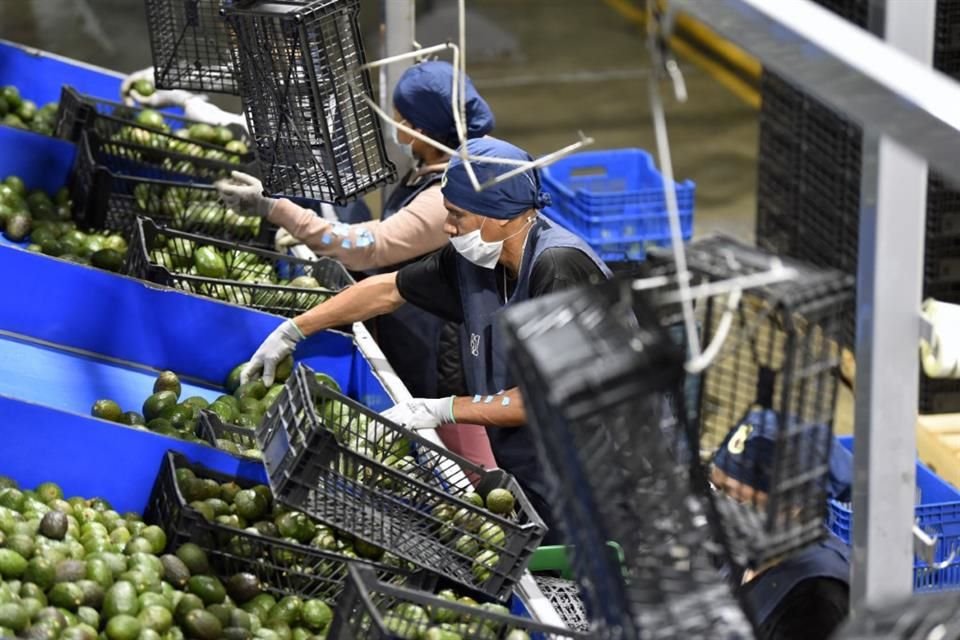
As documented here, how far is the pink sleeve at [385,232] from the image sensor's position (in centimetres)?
421

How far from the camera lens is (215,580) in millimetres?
2842

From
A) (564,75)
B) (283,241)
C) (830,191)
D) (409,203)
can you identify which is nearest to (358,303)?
(409,203)

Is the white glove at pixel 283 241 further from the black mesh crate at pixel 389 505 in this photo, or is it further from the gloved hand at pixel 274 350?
the black mesh crate at pixel 389 505

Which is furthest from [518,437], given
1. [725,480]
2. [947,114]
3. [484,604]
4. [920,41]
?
[947,114]

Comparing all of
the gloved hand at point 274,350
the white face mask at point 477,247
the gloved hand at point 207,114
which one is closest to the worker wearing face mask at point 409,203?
the gloved hand at point 274,350

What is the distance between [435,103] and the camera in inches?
166

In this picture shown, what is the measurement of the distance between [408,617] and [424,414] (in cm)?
100

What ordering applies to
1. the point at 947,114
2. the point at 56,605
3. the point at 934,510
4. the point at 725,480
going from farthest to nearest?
the point at 934,510 < the point at 56,605 < the point at 725,480 < the point at 947,114

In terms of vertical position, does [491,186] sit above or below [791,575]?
above

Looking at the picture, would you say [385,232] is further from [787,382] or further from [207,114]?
[787,382]

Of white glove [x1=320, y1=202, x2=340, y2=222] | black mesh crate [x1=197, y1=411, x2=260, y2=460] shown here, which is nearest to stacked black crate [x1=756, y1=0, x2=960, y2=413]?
white glove [x1=320, y1=202, x2=340, y2=222]

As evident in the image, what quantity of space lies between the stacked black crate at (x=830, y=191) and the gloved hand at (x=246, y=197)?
2.77 metres

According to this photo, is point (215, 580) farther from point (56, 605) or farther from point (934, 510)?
point (934, 510)

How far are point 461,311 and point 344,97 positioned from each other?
67 cm
